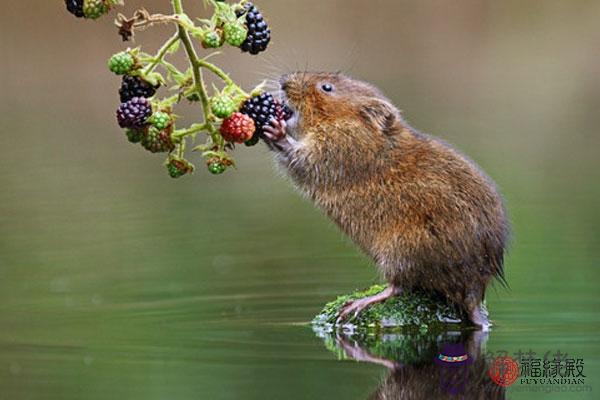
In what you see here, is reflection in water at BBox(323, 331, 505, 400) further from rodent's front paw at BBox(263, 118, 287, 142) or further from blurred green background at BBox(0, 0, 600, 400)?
rodent's front paw at BBox(263, 118, 287, 142)

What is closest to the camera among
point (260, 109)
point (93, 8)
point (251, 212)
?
point (93, 8)

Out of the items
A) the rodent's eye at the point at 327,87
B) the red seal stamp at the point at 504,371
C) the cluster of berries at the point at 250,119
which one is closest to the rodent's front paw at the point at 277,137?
the cluster of berries at the point at 250,119

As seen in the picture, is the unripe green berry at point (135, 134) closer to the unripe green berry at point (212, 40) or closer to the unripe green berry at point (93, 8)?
the unripe green berry at point (212, 40)

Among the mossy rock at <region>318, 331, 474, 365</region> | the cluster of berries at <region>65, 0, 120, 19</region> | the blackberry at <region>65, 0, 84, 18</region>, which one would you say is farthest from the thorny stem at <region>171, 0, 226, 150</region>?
the mossy rock at <region>318, 331, 474, 365</region>

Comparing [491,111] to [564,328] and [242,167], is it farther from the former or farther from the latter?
[564,328]

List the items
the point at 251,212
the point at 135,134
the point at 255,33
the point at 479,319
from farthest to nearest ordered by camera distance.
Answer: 1. the point at 251,212
2. the point at 479,319
3. the point at 135,134
4. the point at 255,33

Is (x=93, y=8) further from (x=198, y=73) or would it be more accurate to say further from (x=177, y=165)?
(x=177, y=165)

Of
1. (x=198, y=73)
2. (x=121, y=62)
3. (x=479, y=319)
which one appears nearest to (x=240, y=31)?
(x=198, y=73)
